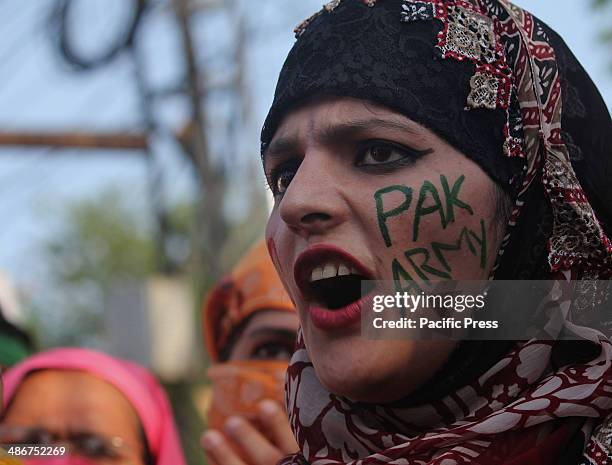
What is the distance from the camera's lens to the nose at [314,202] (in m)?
1.22

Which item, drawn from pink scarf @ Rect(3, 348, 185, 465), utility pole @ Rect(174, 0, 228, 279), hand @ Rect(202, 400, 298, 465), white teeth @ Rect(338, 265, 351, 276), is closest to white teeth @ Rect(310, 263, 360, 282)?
white teeth @ Rect(338, 265, 351, 276)

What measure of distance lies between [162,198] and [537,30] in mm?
5470

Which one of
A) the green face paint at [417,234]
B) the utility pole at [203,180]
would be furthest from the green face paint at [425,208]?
the utility pole at [203,180]

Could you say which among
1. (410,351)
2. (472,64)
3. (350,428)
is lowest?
(350,428)

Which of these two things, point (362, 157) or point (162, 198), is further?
point (162, 198)

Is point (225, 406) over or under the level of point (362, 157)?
under

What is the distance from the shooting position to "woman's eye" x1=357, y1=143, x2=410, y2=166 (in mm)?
1253

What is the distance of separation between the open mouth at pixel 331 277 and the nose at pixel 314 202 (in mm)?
33

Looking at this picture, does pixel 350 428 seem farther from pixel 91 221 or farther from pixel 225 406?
pixel 91 221

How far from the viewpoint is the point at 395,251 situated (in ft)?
4.00

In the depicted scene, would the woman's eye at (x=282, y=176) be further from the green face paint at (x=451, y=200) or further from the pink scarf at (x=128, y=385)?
the pink scarf at (x=128, y=385)

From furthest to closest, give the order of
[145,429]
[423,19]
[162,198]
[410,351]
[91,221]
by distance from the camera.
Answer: [91,221], [162,198], [145,429], [423,19], [410,351]

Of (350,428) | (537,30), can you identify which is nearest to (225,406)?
(350,428)
